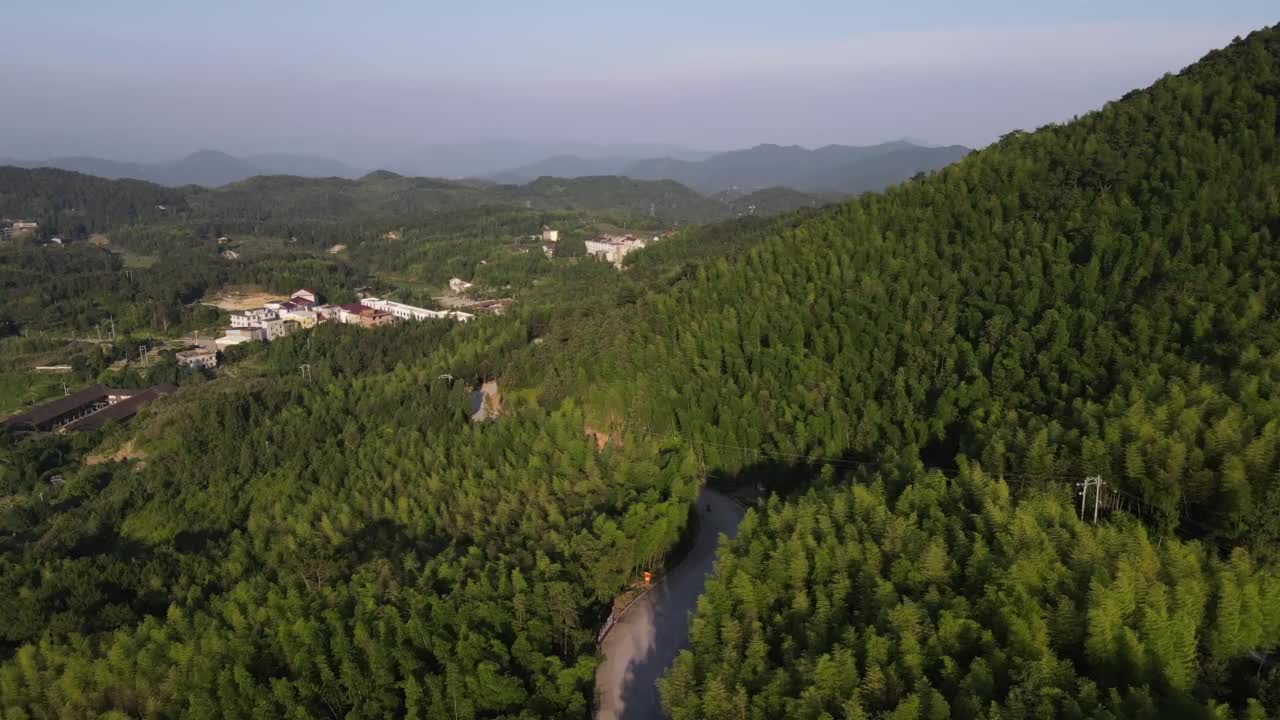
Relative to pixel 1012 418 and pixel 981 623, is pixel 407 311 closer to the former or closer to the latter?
pixel 1012 418

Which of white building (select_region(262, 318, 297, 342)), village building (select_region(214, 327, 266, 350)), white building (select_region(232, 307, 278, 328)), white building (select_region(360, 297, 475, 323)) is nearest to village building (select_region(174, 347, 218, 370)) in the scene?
village building (select_region(214, 327, 266, 350))

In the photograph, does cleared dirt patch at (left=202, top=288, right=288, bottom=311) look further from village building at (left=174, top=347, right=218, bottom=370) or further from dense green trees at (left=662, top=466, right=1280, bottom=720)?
dense green trees at (left=662, top=466, right=1280, bottom=720)

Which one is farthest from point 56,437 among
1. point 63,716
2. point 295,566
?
point 63,716

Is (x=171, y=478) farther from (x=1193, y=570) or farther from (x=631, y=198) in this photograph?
(x=631, y=198)

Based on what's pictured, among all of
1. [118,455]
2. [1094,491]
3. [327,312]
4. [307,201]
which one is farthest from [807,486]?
[307,201]

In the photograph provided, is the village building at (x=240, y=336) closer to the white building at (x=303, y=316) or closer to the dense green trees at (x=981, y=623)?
the white building at (x=303, y=316)

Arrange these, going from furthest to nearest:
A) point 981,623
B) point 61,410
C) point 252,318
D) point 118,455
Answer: point 252,318 → point 61,410 → point 118,455 → point 981,623
